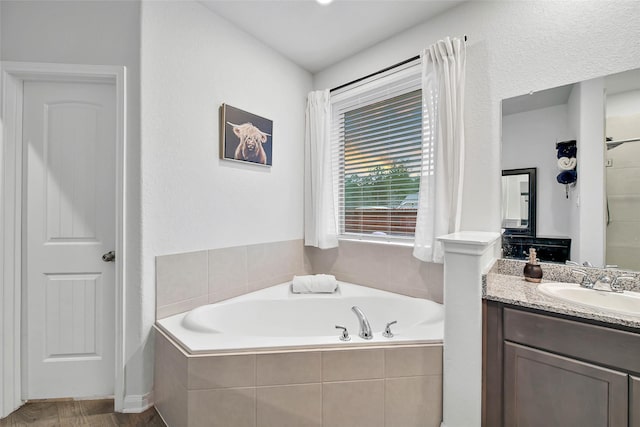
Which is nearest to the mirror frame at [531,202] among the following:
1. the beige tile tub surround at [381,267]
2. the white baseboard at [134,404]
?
the beige tile tub surround at [381,267]

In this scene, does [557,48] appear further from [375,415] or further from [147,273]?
[147,273]

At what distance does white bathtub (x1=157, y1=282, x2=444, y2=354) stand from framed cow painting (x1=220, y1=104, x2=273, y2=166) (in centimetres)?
110

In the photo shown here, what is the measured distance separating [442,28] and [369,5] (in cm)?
55

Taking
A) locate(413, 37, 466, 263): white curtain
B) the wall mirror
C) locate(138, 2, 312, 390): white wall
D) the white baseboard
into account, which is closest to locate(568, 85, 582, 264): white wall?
the wall mirror

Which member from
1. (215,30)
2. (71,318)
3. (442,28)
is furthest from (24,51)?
(442,28)

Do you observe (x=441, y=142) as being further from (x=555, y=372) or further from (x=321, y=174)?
(x=555, y=372)

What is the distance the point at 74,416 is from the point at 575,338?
8.56ft

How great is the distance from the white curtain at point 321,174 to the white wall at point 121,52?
4.71ft

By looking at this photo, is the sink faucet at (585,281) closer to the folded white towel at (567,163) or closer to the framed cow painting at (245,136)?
the folded white towel at (567,163)

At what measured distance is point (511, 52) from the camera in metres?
1.78

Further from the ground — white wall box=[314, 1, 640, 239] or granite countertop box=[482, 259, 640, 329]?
white wall box=[314, 1, 640, 239]

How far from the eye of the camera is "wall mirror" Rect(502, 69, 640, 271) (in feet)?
4.81

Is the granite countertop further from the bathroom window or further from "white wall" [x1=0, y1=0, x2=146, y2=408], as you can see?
"white wall" [x1=0, y1=0, x2=146, y2=408]

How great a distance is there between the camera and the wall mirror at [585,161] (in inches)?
57.7
